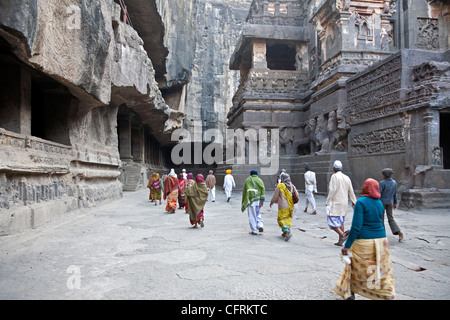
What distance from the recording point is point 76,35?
20.3ft

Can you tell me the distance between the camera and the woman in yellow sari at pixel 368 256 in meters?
2.65

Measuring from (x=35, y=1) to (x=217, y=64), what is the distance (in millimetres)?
31096

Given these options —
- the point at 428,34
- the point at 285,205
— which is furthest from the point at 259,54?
the point at 285,205

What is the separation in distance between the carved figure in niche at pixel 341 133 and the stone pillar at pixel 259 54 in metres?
7.12

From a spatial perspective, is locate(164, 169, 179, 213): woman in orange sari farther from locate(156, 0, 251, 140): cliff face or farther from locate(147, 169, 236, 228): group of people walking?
locate(156, 0, 251, 140): cliff face

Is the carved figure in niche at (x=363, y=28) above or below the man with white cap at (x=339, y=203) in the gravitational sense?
above

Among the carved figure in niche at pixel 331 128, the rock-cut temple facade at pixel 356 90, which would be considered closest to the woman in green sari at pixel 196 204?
the rock-cut temple facade at pixel 356 90

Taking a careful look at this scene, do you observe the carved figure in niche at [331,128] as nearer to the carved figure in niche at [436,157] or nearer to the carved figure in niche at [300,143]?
the carved figure in niche at [300,143]

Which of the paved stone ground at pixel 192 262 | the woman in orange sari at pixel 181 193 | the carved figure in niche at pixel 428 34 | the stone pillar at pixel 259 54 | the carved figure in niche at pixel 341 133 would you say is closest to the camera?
the paved stone ground at pixel 192 262

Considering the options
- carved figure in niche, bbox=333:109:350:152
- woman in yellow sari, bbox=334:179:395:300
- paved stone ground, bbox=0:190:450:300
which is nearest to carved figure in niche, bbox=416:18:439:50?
carved figure in niche, bbox=333:109:350:152

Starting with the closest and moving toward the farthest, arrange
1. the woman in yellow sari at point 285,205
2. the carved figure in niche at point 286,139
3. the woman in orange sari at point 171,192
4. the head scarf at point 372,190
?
the head scarf at point 372,190, the woman in yellow sari at point 285,205, the woman in orange sari at point 171,192, the carved figure in niche at point 286,139
